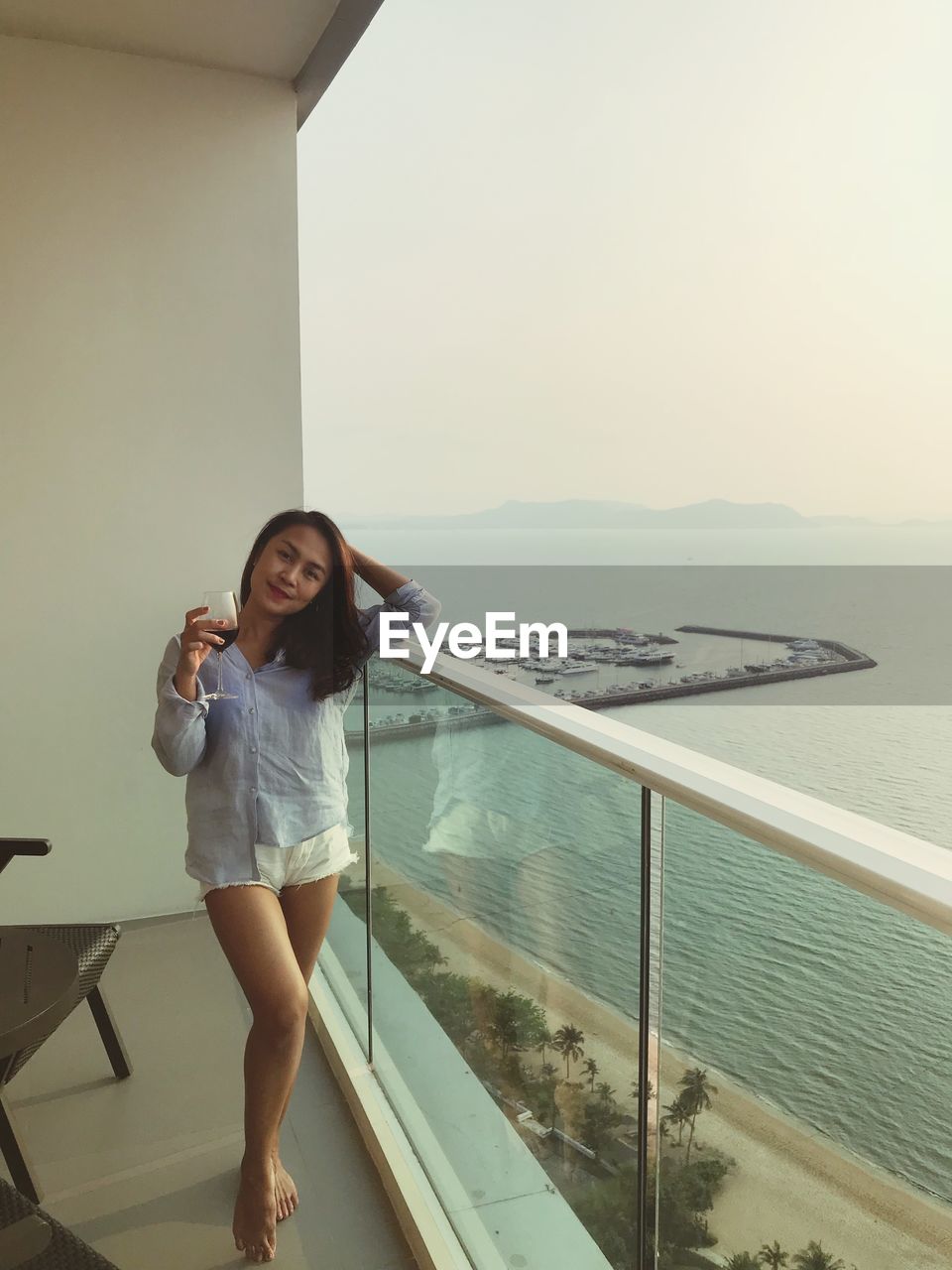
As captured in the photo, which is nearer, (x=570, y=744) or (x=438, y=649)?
(x=570, y=744)

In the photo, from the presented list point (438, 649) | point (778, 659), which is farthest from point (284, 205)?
point (778, 659)

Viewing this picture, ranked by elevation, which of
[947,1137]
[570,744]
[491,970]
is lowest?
[491,970]

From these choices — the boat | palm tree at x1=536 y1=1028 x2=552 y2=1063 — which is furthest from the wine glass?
the boat

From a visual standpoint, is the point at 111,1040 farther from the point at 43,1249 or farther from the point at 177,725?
the point at 43,1249

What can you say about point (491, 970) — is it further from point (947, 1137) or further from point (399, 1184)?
point (947, 1137)

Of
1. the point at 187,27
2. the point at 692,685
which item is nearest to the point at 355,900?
the point at 187,27

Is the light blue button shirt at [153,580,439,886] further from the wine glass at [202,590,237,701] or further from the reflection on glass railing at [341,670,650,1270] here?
the reflection on glass railing at [341,670,650,1270]

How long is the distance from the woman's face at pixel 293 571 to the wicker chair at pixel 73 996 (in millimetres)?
766

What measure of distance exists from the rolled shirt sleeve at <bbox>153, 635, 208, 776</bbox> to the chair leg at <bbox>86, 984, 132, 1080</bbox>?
2.91ft

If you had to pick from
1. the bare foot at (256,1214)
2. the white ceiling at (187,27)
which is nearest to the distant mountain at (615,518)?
the white ceiling at (187,27)

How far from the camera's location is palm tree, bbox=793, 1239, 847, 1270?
0.76m

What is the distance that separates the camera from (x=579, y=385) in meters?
15.5

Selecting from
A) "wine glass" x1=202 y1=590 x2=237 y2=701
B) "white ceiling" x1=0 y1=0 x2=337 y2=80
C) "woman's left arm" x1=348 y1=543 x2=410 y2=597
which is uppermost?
"white ceiling" x1=0 y1=0 x2=337 y2=80

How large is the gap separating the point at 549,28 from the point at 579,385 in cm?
531
